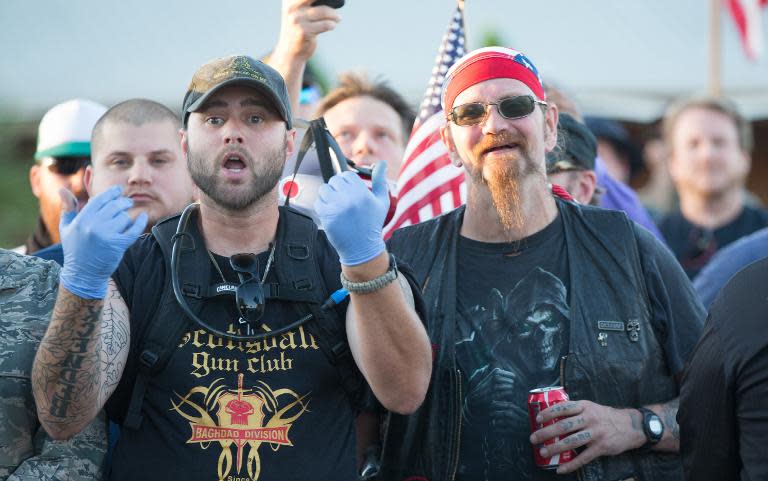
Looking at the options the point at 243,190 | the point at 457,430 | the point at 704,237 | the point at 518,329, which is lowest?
the point at 457,430

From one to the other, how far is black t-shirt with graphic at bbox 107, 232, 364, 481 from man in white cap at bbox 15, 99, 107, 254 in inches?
Answer: 78.1

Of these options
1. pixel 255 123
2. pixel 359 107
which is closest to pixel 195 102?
pixel 255 123

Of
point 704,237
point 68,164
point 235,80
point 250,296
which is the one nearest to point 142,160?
point 68,164

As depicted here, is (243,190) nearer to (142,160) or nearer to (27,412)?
(27,412)

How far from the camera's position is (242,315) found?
10.8 ft

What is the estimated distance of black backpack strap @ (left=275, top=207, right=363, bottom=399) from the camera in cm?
335

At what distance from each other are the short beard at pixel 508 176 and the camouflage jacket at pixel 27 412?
1644 mm

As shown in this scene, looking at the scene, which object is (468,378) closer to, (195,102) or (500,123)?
(500,123)

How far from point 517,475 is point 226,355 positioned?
117cm

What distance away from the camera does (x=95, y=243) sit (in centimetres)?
295

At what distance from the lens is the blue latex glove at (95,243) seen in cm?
295

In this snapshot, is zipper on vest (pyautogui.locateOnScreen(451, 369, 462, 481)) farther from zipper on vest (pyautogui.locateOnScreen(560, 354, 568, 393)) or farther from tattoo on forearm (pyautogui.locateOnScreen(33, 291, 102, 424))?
tattoo on forearm (pyautogui.locateOnScreen(33, 291, 102, 424))

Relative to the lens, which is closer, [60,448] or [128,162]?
[60,448]

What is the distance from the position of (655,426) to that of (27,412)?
213 cm
